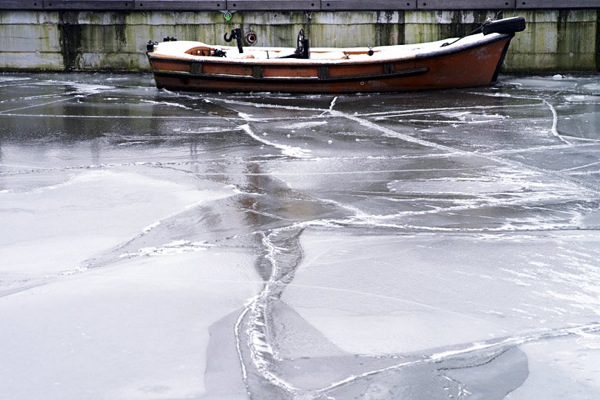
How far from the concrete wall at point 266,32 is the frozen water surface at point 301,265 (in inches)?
297

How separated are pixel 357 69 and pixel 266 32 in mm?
3944

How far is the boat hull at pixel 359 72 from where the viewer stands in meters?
13.3

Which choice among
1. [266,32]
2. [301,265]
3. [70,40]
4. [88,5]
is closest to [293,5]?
[266,32]

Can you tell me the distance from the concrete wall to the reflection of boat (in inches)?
98.3

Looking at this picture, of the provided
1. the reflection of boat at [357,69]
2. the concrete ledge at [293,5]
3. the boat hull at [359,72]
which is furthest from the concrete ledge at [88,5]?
the boat hull at [359,72]

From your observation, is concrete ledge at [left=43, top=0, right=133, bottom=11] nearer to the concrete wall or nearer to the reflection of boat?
the concrete wall

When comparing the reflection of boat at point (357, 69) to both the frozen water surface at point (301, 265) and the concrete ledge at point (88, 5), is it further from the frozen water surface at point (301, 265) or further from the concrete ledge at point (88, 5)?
the frozen water surface at point (301, 265)

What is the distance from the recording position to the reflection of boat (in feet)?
43.7

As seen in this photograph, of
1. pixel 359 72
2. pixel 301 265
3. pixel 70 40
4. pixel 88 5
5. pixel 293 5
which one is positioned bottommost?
pixel 301 265

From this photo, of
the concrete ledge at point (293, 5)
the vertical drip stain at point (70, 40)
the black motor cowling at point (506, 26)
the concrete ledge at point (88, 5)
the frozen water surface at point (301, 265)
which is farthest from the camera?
the vertical drip stain at point (70, 40)

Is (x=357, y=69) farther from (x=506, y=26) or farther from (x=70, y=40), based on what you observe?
(x=70, y=40)

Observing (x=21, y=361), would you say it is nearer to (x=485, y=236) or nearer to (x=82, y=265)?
(x=82, y=265)

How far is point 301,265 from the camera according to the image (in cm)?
447

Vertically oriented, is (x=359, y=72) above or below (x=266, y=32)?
below
